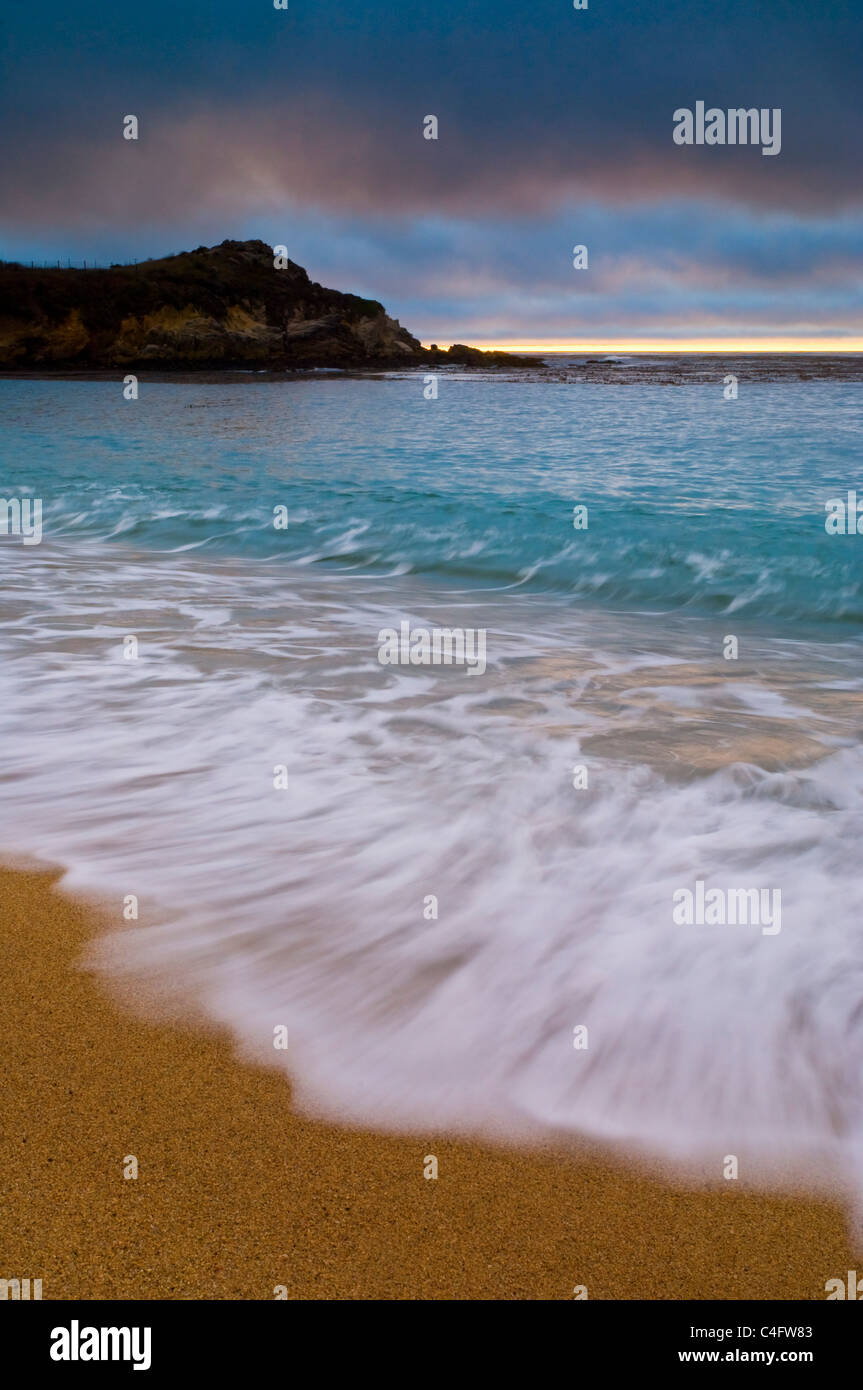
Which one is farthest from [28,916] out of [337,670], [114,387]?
[114,387]

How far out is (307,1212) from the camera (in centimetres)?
199

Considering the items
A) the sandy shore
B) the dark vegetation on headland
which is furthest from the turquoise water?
the dark vegetation on headland

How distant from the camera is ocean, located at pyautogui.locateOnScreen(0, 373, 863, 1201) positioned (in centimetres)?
252

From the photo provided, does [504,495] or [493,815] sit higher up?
[504,495]

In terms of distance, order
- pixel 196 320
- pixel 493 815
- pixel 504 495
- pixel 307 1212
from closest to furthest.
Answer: pixel 307 1212, pixel 493 815, pixel 504 495, pixel 196 320

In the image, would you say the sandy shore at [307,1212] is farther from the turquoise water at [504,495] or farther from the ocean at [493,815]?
the turquoise water at [504,495]

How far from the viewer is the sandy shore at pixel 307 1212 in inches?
72.9

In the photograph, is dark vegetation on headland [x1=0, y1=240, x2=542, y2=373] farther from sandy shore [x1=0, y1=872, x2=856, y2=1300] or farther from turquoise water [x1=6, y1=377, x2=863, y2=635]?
sandy shore [x1=0, y1=872, x2=856, y2=1300]

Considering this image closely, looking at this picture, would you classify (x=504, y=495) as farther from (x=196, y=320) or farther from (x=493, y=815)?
(x=196, y=320)

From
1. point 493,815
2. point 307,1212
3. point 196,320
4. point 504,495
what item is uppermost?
point 196,320

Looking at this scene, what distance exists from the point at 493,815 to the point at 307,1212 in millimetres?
2139

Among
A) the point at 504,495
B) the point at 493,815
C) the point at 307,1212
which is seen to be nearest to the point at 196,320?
the point at 504,495

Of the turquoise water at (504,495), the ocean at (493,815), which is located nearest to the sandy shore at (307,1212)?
the ocean at (493,815)

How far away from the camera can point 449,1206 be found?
203 centimetres
